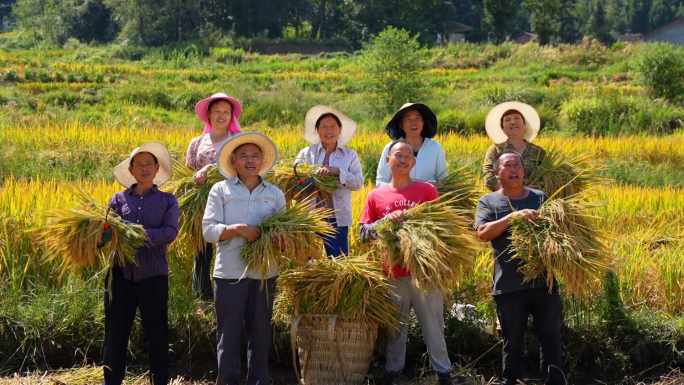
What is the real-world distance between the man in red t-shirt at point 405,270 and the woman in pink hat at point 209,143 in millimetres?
1150

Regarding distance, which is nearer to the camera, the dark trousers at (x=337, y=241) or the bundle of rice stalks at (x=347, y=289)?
the bundle of rice stalks at (x=347, y=289)

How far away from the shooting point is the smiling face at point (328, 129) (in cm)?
518

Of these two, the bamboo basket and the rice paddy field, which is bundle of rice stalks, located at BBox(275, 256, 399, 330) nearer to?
the bamboo basket

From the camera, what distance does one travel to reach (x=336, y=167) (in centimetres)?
512

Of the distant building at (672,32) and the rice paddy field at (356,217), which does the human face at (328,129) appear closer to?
the rice paddy field at (356,217)

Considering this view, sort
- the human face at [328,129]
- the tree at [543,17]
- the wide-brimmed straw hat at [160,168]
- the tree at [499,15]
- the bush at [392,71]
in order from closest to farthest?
the wide-brimmed straw hat at [160,168]
the human face at [328,129]
the bush at [392,71]
the tree at [543,17]
the tree at [499,15]

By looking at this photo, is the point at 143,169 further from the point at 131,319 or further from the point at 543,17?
the point at 543,17

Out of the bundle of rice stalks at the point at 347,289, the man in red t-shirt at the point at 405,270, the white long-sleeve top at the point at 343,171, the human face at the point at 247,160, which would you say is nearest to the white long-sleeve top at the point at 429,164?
the white long-sleeve top at the point at 343,171

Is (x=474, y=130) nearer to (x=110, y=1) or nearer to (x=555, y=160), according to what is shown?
(x=555, y=160)

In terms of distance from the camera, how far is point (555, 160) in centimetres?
539

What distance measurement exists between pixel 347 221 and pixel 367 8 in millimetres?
45249

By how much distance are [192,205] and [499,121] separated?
210 centimetres

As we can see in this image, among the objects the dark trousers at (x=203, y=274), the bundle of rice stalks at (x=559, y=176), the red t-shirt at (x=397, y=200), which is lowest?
the dark trousers at (x=203, y=274)

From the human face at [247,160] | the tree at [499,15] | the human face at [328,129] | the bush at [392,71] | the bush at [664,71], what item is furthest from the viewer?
the tree at [499,15]
